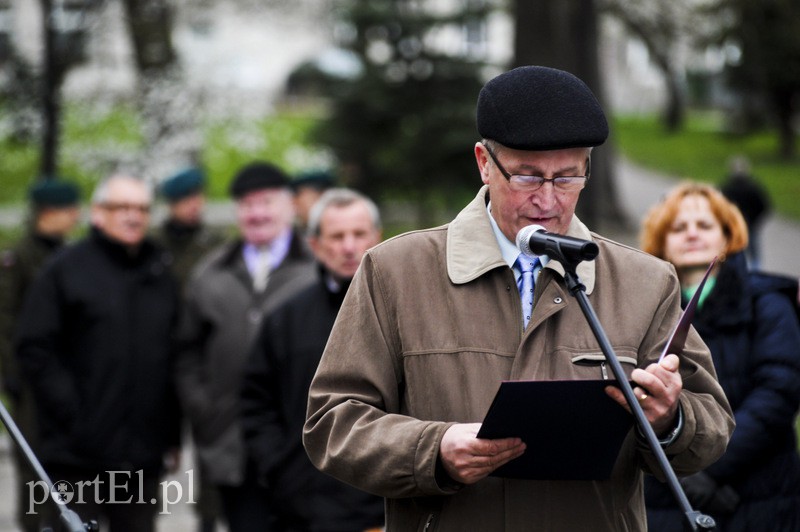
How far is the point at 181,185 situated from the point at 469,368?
6298mm

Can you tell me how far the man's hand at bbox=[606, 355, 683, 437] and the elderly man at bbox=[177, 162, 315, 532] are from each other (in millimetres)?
3654

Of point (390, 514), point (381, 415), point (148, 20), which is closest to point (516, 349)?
point (381, 415)

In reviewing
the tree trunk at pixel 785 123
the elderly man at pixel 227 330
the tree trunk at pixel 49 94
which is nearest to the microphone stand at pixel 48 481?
the elderly man at pixel 227 330

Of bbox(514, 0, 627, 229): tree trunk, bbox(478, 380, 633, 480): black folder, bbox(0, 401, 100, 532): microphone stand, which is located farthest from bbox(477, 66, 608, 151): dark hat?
bbox(514, 0, 627, 229): tree trunk

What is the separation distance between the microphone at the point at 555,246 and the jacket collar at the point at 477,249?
0.17m

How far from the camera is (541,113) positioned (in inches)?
123

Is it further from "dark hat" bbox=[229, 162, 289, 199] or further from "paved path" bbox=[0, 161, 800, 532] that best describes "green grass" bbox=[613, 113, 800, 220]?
"dark hat" bbox=[229, 162, 289, 199]

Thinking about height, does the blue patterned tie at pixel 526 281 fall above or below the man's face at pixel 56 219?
above

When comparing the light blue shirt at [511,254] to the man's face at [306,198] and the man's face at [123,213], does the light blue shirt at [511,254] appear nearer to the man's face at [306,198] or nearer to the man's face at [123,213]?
the man's face at [123,213]

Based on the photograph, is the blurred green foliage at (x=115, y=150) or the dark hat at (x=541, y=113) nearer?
the dark hat at (x=541, y=113)

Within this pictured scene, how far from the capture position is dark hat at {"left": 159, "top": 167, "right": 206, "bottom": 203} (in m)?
9.05

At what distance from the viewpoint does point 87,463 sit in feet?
21.3

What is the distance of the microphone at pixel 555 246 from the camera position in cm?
285

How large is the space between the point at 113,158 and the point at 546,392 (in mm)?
21086
